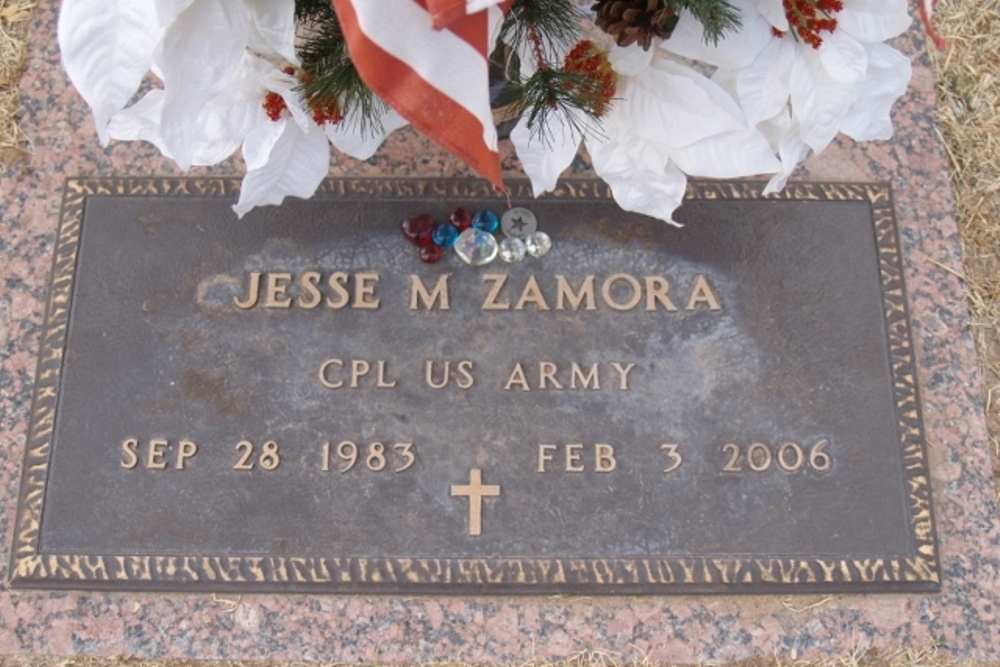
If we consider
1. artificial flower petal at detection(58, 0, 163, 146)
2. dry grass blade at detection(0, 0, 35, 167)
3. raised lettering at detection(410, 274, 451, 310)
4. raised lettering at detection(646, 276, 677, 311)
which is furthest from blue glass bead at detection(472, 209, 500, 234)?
dry grass blade at detection(0, 0, 35, 167)

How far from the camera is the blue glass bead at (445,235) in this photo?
1.95 meters

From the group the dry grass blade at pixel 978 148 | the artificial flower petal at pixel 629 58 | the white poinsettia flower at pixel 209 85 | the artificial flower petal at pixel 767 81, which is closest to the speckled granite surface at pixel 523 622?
the dry grass blade at pixel 978 148

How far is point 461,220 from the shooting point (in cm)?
196

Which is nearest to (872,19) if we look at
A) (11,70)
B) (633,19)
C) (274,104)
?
(633,19)

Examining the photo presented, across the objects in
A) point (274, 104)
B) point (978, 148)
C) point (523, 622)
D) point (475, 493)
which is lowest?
point (523, 622)

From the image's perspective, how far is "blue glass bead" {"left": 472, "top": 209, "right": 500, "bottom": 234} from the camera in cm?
196

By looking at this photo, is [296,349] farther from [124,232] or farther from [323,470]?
[124,232]

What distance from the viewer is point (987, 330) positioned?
6.68ft

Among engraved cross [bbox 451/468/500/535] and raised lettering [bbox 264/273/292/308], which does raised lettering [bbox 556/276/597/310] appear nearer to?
engraved cross [bbox 451/468/500/535]

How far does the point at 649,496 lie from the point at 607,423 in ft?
0.56

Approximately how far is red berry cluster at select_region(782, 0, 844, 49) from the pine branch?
94mm

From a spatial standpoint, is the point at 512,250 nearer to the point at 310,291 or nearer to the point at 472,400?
the point at 472,400

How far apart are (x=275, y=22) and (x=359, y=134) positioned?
0.39 meters

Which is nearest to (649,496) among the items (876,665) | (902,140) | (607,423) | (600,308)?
(607,423)
